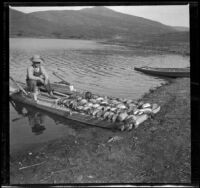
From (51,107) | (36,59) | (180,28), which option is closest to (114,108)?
(51,107)

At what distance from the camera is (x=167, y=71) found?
7.00 metres

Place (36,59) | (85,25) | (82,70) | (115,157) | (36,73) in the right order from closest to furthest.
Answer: (115,157) < (36,59) < (36,73) < (82,70) < (85,25)

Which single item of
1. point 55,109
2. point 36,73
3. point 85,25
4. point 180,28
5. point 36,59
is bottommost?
point 55,109

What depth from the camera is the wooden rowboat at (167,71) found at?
651 centimetres

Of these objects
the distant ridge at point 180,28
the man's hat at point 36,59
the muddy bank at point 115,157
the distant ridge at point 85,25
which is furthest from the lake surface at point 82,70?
the distant ridge at point 180,28

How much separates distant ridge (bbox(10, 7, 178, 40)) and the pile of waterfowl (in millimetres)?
1573

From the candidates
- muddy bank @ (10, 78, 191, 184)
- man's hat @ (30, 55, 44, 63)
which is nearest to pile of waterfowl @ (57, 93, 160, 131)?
muddy bank @ (10, 78, 191, 184)

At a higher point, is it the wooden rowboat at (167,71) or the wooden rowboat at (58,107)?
the wooden rowboat at (167,71)

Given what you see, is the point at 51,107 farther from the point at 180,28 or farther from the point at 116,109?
the point at 180,28

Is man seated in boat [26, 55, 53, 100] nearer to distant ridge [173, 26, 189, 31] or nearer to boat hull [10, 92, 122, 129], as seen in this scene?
boat hull [10, 92, 122, 129]

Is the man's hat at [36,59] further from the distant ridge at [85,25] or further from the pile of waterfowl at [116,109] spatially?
the pile of waterfowl at [116,109]

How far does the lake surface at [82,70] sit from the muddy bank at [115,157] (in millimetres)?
421

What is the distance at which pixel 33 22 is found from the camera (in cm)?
644

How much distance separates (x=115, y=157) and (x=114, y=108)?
3.85 ft
